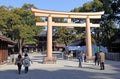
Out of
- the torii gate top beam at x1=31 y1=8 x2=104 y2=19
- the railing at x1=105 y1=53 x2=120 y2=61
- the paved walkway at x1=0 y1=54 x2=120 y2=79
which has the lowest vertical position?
the paved walkway at x1=0 y1=54 x2=120 y2=79

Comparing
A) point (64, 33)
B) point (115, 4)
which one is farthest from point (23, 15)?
point (115, 4)

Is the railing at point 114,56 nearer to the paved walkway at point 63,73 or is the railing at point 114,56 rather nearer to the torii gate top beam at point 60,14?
the torii gate top beam at point 60,14

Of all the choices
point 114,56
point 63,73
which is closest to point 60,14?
point 114,56

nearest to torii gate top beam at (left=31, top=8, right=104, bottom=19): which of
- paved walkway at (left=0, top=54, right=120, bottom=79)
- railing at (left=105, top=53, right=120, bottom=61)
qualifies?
railing at (left=105, top=53, right=120, bottom=61)

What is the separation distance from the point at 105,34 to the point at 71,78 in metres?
49.7

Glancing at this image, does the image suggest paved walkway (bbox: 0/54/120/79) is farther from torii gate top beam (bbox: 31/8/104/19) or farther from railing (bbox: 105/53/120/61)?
railing (bbox: 105/53/120/61)

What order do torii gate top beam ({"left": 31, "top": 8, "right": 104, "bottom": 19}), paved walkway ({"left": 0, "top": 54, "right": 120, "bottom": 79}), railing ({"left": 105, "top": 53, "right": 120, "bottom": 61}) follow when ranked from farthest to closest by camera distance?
railing ({"left": 105, "top": 53, "right": 120, "bottom": 61})
torii gate top beam ({"left": 31, "top": 8, "right": 104, "bottom": 19})
paved walkway ({"left": 0, "top": 54, "right": 120, "bottom": 79})

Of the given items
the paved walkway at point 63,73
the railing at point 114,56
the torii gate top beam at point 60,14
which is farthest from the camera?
the railing at point 114,56

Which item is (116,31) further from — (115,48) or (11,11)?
(11,11)

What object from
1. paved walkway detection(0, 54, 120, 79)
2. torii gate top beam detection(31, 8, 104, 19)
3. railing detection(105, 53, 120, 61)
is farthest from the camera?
railing detection(105, 53, 120, 61)

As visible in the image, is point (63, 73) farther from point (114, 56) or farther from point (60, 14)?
point (114, 56)

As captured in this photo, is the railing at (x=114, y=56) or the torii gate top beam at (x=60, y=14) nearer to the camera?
the torii gate top beam at (x=60, y=14)

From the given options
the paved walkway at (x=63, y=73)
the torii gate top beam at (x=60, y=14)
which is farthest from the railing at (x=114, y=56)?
the paved walkway at (x=63, y=73)

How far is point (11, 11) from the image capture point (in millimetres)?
78000
